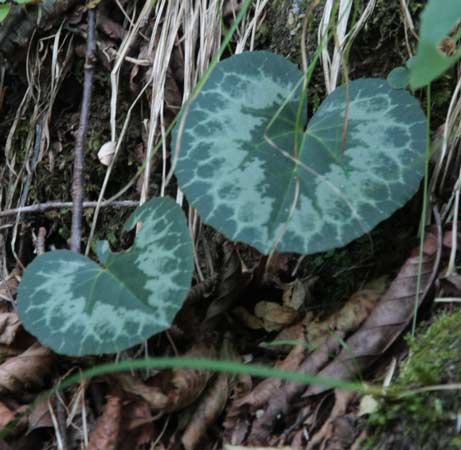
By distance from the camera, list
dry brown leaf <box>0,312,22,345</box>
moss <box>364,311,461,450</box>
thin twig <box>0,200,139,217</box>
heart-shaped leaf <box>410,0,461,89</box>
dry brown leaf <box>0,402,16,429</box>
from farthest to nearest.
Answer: thin twig <box>0,200,139,217</box> → dry brown leaf <box>0,312,22,345</box> → dry brown leaf <box>0,402,16,429</box> → moss <box>364,311,461,450</box> → heart-shaped leaf <box>410,0,461,89</box>

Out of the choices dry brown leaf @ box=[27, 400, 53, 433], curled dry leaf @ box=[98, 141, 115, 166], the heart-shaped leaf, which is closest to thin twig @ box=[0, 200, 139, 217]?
curled dry leaf @ box=[98, 141, 115, 166]

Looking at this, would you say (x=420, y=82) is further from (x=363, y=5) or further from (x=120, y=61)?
(x=120, y=61)

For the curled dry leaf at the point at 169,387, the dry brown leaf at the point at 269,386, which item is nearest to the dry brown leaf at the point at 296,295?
the dry brown leaf at the point at 269,386

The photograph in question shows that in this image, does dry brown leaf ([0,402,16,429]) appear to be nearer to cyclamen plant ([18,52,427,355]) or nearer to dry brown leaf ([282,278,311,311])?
cyclamen plant ([18,52,427,355])

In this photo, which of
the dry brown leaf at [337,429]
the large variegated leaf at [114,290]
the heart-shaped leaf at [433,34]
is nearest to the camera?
the heart-shaped leaf at [433,34]

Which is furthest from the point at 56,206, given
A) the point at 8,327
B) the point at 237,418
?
the point at 237,418

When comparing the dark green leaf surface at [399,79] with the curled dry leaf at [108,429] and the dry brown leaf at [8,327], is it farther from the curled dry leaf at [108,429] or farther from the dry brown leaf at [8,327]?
the dry brown leaf at [8,327]
